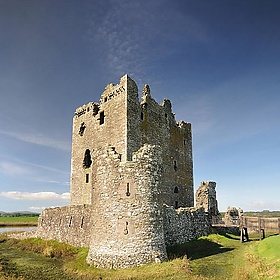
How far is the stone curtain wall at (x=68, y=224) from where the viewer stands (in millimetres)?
21656

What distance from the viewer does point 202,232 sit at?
25422 millimetres

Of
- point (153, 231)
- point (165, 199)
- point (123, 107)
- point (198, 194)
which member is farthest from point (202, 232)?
point (123, 107)

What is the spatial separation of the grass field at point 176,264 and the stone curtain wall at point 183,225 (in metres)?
0.68

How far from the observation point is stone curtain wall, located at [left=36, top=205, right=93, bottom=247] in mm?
21656

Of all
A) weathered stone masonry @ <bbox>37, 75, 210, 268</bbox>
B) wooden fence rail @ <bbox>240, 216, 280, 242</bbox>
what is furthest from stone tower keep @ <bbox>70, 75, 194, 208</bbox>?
wooden fence rail @ <bbox>240, 216, 280, 242</bbox>

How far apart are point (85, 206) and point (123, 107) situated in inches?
322

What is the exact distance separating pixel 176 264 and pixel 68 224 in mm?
11533

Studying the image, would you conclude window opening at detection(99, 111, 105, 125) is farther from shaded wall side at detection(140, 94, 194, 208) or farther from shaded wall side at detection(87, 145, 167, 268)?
shaded wall side at detection(87, 145, 167, 268)

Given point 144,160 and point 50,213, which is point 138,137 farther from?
point 50,213

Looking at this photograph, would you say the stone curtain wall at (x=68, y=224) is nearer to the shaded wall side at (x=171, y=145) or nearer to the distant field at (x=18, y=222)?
the shaded wall side at (x=171, y=145)

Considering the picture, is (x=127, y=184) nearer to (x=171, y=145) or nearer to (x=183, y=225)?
(x=183, y=225)

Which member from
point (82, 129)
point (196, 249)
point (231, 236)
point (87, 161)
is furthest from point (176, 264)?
point (82, 129)

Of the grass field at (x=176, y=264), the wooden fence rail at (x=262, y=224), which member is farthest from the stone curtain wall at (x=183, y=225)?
the wooden fence rail at (x=262, y=224)

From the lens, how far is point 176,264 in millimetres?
15461
